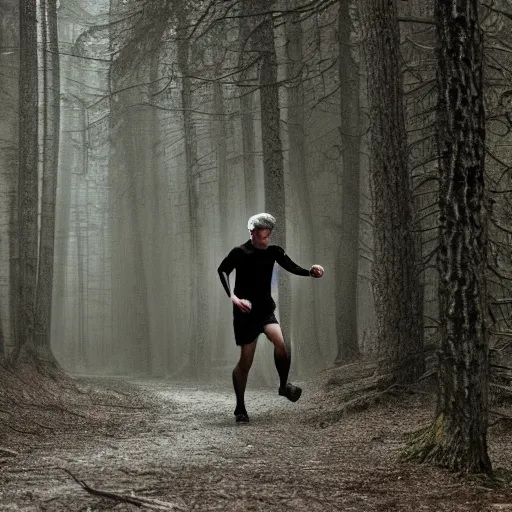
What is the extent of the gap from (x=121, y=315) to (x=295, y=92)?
13672mm

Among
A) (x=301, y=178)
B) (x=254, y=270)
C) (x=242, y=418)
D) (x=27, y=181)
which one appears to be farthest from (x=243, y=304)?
(x=301, y=178)


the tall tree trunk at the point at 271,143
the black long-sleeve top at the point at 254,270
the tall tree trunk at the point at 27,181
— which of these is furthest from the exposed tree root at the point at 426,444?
the tall tree trunk at the point at 271,143

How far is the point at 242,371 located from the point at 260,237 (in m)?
1.58

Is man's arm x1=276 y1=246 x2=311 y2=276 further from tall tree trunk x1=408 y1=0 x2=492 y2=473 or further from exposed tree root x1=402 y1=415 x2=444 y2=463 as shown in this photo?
tall tree trunk x1=408 y1=0 x2=492 y2=473

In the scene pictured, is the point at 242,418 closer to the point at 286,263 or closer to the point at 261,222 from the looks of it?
the point at 286,263

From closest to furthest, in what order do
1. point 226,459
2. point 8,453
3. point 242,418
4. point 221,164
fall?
point 226,459
point 8,453
point 242,418
point 221,164

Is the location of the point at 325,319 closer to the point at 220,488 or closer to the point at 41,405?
the point at 41,405

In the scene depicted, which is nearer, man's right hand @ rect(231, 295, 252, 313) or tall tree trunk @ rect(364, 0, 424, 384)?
man's right hand @ rect(231, 295, 252, 313)

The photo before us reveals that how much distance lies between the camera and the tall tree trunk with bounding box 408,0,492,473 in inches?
193

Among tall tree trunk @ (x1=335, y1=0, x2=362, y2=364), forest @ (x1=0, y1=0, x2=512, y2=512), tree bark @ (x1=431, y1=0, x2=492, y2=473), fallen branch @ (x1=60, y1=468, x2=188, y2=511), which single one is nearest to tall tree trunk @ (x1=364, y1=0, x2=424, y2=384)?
forest @ (x1=0, y1=0, x2=512, y2=512)

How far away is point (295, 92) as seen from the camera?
1795cm

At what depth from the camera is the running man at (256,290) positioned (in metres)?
8.04

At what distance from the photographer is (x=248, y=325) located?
26.9 ft

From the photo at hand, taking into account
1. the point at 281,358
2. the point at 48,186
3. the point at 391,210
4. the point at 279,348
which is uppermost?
the point at 48,186
